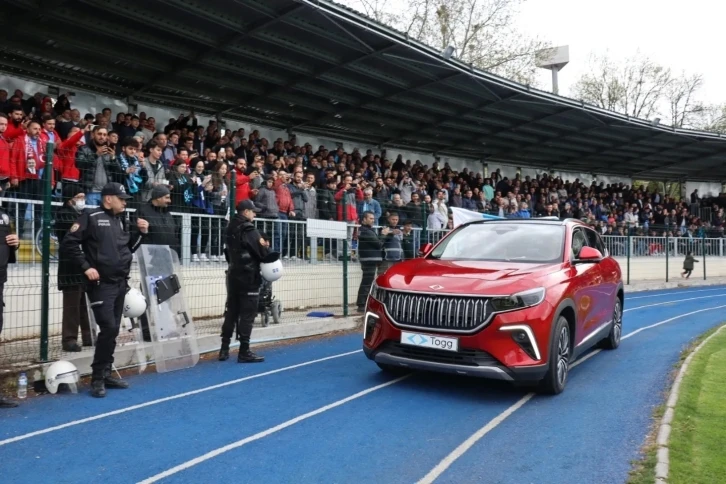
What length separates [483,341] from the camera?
19.8 feet

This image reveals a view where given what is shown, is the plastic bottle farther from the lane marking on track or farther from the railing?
the lane marking on track

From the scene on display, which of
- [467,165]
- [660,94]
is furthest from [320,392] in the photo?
[660,94]

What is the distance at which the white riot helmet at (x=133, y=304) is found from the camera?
714 cm

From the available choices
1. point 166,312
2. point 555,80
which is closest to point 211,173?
point 166,312

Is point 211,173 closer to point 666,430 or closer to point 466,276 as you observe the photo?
point 466,276

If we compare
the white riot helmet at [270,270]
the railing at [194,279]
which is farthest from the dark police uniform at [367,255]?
the white riot helmet at [270,270]

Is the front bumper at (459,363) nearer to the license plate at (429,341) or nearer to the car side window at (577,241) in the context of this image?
the license plate at (429,341)

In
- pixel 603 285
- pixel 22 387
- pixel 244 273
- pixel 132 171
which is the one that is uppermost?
pixel 132 171

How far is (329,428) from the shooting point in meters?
5.35

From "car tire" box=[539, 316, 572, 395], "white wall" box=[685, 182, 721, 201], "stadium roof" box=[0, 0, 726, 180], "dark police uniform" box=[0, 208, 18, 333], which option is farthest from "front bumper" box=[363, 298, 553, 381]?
"white wall" box=[685, 182, 721, 201]

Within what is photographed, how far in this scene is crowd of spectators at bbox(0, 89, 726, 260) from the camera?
330 inches

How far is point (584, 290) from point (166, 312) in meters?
5.21

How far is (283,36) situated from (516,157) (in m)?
18.3

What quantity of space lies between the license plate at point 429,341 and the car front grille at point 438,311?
0.32 ft
